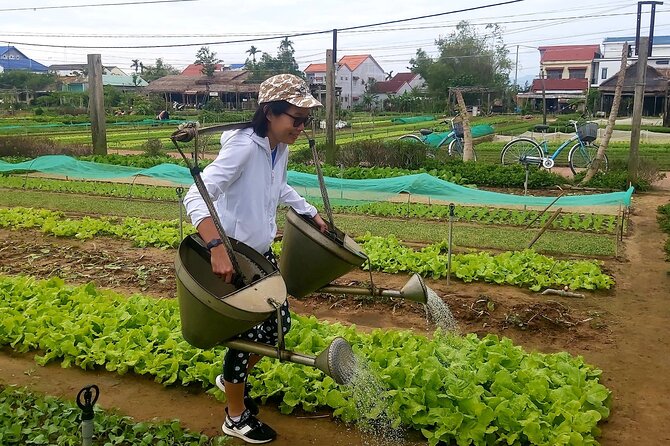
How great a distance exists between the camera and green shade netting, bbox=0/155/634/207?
320 inches

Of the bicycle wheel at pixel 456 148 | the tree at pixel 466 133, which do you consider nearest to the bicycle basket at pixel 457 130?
the bicycle wheel at pixel 456 148

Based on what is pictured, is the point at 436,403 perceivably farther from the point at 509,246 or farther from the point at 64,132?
the point at 64,132

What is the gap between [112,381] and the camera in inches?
159

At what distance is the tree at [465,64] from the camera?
46.0 m

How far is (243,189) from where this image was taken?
295 cm

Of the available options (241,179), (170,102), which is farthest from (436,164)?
(170,102)

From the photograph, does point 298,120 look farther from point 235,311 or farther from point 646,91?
point 646,91

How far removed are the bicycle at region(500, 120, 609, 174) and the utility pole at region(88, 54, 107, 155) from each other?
10.3 meters

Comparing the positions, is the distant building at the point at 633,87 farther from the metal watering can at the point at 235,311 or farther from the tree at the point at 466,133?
the metal watering can at the point at 235,311

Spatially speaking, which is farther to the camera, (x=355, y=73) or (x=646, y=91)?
(x=355, y=73)

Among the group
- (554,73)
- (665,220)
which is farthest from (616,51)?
(665,220)

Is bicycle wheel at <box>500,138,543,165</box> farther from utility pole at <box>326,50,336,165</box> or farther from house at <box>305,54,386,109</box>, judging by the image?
house at <box>305,54,386,109</box>

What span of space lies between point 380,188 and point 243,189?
23.9ft

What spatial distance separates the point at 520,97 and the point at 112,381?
4955 centimetres
